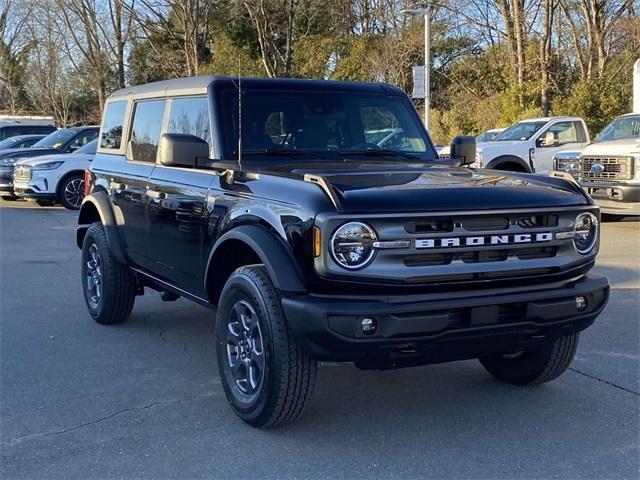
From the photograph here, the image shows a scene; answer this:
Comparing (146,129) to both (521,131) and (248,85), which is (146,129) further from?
(521,131)

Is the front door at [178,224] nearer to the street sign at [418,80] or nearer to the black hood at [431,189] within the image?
the black hood at [431,189]

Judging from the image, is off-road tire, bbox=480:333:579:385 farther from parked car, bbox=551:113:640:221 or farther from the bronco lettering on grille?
parked car, bbox=551:113:640:221

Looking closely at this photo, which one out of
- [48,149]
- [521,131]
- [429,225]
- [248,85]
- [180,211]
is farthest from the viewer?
[48,149]

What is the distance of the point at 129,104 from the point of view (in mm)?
6254

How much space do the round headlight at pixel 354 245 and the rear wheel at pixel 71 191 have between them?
44.9 ft

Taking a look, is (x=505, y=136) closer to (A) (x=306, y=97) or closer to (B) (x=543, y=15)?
(A) (x=306, y=97)

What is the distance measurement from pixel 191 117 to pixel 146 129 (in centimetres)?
83

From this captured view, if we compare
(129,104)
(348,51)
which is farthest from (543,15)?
(129,104)

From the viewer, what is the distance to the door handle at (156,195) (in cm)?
516

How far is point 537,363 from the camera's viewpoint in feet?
15.1

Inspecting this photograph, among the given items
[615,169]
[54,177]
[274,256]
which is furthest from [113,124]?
[54,177]

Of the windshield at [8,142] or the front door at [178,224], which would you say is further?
the windshield at [8,142]

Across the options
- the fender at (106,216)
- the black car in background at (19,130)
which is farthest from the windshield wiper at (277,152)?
the black car in background at (19,130)

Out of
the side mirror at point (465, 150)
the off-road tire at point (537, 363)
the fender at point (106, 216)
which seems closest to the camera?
the off-road tire at point (537, 363)
